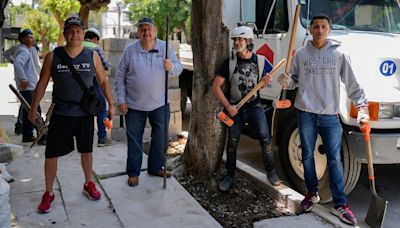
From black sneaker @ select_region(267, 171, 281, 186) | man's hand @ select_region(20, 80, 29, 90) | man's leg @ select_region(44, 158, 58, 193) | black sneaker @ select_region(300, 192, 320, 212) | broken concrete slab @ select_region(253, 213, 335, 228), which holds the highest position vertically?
man's hand @ select_region(20, 80, 29, 90)

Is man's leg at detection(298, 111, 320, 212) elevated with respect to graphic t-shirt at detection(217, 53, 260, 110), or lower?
lower

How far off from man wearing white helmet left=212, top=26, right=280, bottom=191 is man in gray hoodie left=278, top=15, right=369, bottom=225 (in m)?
0.37

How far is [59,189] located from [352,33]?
3431 millimetres

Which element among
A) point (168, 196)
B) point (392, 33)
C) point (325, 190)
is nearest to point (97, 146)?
point (168, 196)

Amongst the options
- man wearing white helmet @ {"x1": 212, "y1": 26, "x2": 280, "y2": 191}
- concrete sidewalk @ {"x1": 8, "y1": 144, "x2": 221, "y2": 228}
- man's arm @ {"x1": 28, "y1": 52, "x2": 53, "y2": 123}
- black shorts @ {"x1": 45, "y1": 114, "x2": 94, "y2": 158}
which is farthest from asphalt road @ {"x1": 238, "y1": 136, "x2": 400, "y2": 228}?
man's arm @ {"x1": 28, "y1": 52, "x2": 53, "y2": 123}

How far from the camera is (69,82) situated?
358 cm

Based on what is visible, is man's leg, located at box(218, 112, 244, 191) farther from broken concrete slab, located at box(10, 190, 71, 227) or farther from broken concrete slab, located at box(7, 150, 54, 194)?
broken concrete slab, located at box(7, 150, 54, 194)

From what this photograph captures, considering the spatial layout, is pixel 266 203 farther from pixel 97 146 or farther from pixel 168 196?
pixel 97 146

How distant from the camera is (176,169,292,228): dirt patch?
12.8 ft

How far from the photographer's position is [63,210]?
373 centimetres

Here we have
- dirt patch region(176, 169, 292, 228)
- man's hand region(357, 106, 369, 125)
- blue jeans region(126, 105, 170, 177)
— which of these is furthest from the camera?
blue jeans region(126, 105, 170, 177)

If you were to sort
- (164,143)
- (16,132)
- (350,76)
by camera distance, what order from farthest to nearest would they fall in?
(16,132), (164,143), (350,76)

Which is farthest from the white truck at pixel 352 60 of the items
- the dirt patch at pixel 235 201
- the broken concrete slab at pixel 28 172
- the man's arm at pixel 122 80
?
the broken concrete slab at pixel 28 172

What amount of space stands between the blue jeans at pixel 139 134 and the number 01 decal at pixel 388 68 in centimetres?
211
